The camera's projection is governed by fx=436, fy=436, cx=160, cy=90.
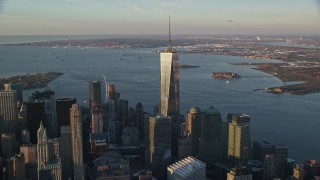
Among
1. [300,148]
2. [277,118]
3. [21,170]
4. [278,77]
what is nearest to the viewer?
[21,170]

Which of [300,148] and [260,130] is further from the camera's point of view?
[260,130]

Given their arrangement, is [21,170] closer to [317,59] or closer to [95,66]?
[95,66]

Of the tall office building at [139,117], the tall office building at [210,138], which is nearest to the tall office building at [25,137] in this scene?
the tall office building at [139,117]

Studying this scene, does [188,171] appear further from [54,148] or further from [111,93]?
[111,93]

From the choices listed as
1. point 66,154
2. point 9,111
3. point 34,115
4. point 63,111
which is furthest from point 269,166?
point 9,111

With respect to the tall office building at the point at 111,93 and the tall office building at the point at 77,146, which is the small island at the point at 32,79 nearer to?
the tall office building at the point at 111,93

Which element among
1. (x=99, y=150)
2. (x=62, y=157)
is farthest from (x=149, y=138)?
(x=62, y=157)

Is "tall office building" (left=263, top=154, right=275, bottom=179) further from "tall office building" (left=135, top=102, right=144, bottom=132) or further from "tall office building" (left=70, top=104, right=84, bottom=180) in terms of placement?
"tall office building" (left=135, top=102, right=144, bottom=132)
